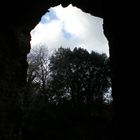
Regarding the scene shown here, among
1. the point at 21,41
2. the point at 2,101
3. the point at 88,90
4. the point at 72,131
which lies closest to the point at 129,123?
the point at 2,101

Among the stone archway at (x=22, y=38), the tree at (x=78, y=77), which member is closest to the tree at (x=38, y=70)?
the tree at (x=78, y=77)

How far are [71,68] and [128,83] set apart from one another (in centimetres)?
2076

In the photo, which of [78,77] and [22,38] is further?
[78,77]

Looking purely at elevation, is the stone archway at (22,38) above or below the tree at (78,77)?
below

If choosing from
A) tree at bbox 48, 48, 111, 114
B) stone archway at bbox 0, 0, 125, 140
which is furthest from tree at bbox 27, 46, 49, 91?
stone archway at bbox 0, 0, 125, 140

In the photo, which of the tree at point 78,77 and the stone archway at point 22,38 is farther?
the tree at point 78,77

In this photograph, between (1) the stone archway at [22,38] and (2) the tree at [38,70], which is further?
(2) the tree at [38,70]

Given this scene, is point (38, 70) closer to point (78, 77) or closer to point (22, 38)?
point (78, 77)

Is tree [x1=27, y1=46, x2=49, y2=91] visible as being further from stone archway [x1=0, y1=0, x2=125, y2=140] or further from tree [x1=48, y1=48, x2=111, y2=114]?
stone archway [x1=0, y1=0, x2=125, y2=140]

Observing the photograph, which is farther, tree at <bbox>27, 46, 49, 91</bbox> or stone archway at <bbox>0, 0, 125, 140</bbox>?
tree at <bbox>27, 46, 49, 91</bbox>

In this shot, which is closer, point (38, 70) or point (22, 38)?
point (22, 38)

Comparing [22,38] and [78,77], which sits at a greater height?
[78,77]

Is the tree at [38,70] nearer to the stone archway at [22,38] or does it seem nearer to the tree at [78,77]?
the tree at [78,77]

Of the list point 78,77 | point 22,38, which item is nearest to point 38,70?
point 78,77
